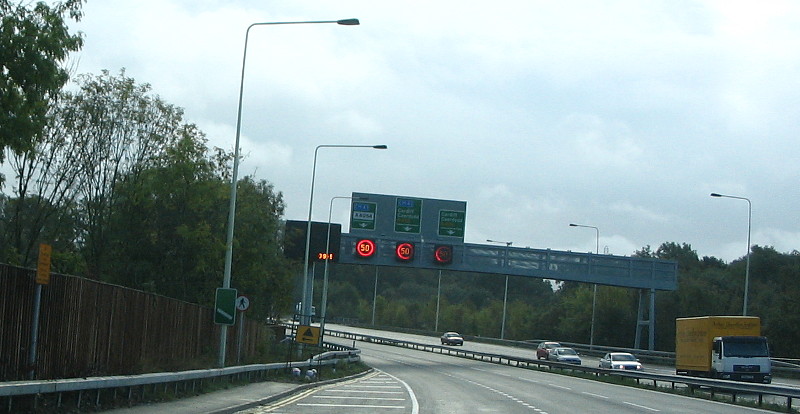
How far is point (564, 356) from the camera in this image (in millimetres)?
60594

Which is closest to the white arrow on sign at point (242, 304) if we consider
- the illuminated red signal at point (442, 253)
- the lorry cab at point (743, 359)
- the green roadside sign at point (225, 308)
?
the green roadside sign at point (225, 308)

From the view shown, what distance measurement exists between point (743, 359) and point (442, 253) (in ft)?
66.3

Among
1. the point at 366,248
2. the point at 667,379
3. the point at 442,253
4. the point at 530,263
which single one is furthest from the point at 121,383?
the point at 530,263

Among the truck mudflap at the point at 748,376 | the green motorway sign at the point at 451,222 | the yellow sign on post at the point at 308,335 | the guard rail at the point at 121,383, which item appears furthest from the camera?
the green motorway sign at the point at 451,222

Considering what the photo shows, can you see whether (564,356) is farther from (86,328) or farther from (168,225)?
(86,328)

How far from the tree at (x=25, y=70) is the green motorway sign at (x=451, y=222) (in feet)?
133

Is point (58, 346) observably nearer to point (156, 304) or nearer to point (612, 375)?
point (156, 304)

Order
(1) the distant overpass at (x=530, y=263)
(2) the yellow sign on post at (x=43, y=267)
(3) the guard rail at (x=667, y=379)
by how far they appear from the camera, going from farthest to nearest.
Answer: (1) the distant overpass at (x=530, y=263), (3) the guard rail at (x=667, y=379), (2) the yellow sign on post at (x=43, y=267)

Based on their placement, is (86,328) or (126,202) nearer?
(86,328)

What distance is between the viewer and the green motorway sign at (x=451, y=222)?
184ft

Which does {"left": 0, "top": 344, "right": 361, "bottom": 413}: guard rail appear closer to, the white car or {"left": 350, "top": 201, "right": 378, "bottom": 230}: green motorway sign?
{"left": 350, "top": 201, "right": 378, "bottom": 230}: green motorway sign

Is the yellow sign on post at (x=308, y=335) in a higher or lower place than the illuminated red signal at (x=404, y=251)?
lower

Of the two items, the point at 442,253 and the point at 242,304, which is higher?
the point at 442,253

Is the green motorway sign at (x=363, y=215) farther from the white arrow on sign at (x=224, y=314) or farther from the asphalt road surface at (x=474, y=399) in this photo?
the white arrow on sign at (x=224, y=314)
